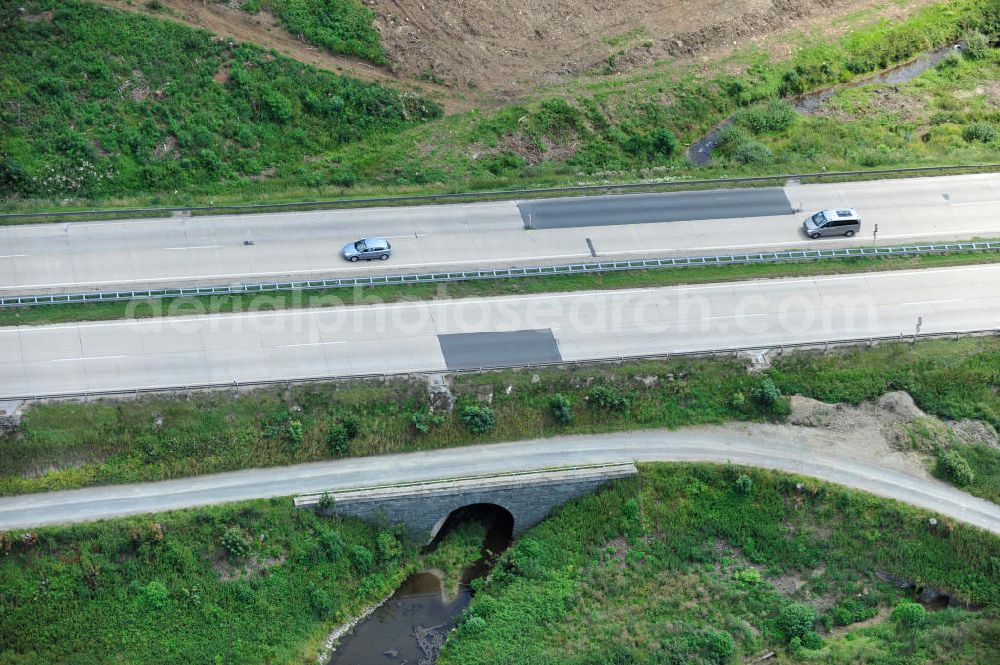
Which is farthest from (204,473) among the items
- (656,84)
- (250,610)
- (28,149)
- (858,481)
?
(656,84)

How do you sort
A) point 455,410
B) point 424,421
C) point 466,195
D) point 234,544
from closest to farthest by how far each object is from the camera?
point 234,544, point 424,421, point 455,410, point 466,195

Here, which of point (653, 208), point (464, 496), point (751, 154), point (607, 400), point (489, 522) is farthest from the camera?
point (751, 154)

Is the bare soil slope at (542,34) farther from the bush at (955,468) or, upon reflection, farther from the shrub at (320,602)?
the shrub at (320,602)

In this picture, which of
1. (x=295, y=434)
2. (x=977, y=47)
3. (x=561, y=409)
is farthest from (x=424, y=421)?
(x=977, y=47)

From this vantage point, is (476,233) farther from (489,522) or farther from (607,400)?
(489,522)

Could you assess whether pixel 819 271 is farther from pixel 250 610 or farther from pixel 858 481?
pixel 250 610

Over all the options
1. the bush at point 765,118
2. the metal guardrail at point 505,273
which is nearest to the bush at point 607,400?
the metal guardrail at point 505,273
